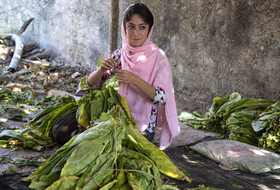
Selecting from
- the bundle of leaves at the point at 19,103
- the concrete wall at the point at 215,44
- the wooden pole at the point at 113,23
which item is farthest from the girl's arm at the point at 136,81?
the wooden pole at the point at 113,23

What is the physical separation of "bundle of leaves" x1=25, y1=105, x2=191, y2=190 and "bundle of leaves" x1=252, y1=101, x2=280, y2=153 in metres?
1.88

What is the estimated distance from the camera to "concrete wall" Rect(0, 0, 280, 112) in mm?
4305

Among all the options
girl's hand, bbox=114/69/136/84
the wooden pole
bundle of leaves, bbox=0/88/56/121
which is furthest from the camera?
the wooden pole

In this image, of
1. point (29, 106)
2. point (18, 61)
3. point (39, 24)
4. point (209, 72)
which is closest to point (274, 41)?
point (209, 72)

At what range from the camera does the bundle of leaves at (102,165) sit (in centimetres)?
172

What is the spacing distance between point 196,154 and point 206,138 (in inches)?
16.9

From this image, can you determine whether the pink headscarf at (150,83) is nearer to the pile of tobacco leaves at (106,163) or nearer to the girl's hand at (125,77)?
the girl's hand at (125,77)

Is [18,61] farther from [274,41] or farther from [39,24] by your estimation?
[274,41]

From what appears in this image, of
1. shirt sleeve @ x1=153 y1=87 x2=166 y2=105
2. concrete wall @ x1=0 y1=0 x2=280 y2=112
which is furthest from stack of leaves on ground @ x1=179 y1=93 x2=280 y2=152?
shirt sleeve @ x1=153 y1=87 x2=166 y2=105

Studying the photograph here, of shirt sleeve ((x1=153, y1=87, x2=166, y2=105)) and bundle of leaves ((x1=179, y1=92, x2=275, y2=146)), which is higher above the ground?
shirt sleeve ((x1=153, y1=87, x2=166, y2=105))

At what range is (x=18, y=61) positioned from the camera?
8438 mm

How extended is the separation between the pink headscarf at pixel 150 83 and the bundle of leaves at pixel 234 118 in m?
1.35

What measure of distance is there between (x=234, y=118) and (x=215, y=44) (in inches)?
67.0

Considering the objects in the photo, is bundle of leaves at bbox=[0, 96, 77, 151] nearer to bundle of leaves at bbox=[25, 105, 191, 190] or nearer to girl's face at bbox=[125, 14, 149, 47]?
girl's face at bbox=[125, 14, 149, 47]
